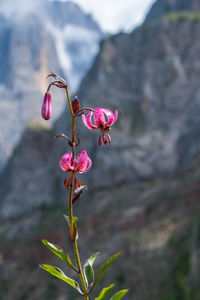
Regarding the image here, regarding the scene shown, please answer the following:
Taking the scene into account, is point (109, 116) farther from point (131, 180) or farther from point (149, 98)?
point (149, 98)

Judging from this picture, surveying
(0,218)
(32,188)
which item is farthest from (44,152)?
(0,218)

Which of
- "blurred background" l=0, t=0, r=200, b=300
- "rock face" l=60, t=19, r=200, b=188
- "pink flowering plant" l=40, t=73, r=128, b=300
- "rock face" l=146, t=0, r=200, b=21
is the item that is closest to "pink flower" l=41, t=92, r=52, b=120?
"pink flowering plant" l=40, t=73, r=128, b=300

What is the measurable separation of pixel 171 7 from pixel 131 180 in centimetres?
2477

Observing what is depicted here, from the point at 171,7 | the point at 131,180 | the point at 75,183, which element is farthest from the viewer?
the point at 171,7

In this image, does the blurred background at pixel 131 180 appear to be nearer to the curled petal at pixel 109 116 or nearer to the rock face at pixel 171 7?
the rock face at pixel 171 7

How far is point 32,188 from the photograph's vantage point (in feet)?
105

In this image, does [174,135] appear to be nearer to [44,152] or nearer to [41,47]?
[44,152]

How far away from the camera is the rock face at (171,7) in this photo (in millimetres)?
37438

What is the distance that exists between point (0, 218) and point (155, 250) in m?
23.6

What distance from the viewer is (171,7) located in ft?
132

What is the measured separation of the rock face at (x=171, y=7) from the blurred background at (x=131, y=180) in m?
0.12

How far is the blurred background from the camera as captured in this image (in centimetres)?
971

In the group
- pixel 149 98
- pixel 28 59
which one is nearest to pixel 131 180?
pixel 149 98

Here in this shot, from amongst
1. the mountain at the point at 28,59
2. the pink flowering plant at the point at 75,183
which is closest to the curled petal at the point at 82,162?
the pink flowering plant at the point at 75,183
